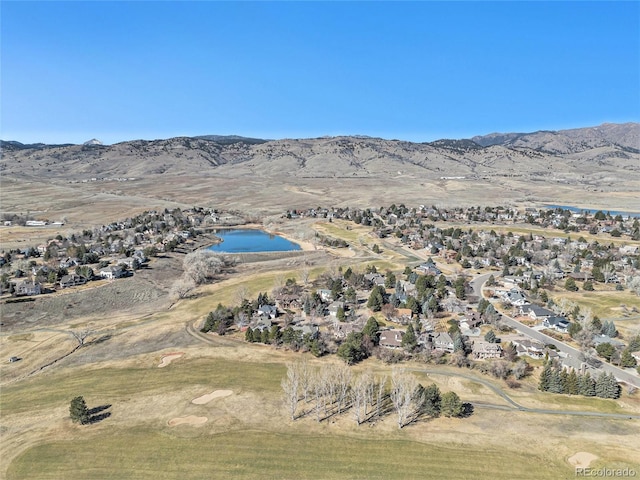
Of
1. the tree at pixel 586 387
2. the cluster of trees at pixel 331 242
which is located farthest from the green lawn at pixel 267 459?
the cluster of trees at pixel 331 242

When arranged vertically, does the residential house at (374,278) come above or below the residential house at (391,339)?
above

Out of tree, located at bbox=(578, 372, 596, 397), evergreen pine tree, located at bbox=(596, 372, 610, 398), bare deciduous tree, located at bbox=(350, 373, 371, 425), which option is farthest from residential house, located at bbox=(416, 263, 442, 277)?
bare deciduous tree, located at bbox=(350, 373, 371, 425)

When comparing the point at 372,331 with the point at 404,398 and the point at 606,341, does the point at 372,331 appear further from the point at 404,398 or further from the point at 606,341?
the point at 606,341

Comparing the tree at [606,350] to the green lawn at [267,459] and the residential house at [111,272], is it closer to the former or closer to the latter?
the green lawn at [267,459]

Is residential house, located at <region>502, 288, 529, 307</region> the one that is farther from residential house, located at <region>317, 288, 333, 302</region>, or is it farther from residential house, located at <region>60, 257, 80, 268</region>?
residential house, located at <region>60, 257, 80, 268</region>

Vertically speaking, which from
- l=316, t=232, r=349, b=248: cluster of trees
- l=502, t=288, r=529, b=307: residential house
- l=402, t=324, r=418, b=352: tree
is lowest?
l=402, t=324, r=418, b=352: tree
